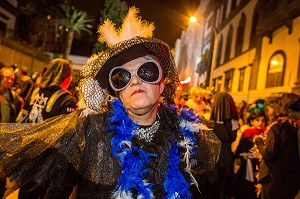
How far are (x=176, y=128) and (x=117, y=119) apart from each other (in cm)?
46

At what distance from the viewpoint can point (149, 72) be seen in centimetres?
217

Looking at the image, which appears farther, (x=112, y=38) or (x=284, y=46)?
(x=284, y=46)

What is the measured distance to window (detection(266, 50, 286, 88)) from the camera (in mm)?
14523

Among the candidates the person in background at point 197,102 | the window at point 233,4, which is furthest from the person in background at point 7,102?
the window at point 233,4

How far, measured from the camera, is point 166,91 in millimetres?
2631

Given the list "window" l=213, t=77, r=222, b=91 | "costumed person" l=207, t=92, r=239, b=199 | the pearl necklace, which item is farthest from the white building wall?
the pearl necklace

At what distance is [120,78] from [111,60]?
6.8 inches

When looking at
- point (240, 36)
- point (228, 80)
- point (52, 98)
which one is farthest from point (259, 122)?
point (228, 80)

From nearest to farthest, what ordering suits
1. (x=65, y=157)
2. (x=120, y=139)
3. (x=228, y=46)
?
(x=65, y=157), (x=120, y=139), (x=228, y=46)

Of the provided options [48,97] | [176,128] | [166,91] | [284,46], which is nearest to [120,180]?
[176,128]

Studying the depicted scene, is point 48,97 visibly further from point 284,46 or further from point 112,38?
point 284,46

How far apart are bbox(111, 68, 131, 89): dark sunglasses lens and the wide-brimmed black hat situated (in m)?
0.08

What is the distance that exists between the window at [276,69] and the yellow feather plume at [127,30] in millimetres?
13045

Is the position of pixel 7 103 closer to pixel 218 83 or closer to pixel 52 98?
pixel 52 98
